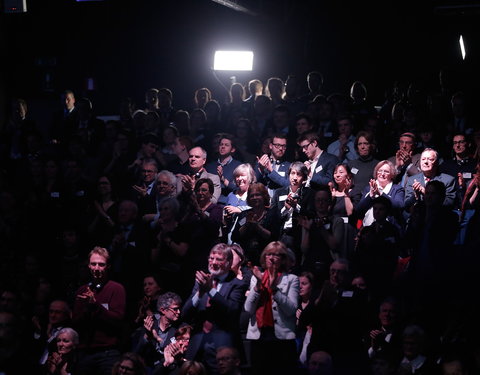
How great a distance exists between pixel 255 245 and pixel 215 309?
102cm

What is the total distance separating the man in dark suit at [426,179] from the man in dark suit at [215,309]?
1944 millimetres

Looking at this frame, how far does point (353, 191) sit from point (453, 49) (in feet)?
15.5

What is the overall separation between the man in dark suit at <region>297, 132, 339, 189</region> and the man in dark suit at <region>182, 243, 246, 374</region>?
178 centimetres

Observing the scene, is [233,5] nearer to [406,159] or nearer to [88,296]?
[406,159]

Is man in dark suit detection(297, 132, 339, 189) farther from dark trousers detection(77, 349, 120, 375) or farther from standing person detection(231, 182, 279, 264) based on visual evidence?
dark trousers detection(77, 349, 120, 375)

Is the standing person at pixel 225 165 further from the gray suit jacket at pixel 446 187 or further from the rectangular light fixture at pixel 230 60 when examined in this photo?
the rectangular light fixture at pixel 230 60

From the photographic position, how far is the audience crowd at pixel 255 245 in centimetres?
638

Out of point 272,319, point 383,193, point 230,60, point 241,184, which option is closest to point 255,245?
point 241,184

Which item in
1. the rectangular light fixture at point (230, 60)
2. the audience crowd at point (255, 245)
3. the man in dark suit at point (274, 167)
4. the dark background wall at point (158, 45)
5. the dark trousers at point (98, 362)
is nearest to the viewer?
the audience crowd at point (255, 245)

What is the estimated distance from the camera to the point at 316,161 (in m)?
8.21

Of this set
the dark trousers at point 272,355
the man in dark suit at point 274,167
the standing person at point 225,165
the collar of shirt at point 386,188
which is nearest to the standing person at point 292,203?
the man in dark suit at point 274,167

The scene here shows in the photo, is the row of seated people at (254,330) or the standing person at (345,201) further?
the standing person at (345,201)

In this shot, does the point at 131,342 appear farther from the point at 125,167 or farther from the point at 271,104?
the point at 271,104

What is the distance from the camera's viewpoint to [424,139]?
8398 millimetres
